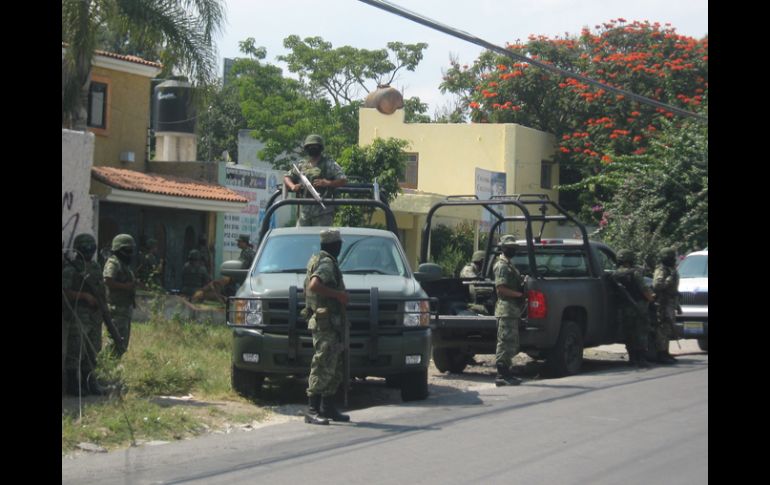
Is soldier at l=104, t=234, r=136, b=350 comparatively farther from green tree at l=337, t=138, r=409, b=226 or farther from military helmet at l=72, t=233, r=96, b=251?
green tree at l=337, t=138, r=409, b=226

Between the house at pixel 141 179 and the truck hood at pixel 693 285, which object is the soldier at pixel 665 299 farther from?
the house at pixel 141 179

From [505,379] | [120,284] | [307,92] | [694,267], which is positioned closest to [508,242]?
[505,379]

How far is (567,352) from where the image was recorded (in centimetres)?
1382

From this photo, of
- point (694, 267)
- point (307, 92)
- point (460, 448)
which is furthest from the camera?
point (307, 92)

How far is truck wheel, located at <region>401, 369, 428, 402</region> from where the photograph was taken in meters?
11.1

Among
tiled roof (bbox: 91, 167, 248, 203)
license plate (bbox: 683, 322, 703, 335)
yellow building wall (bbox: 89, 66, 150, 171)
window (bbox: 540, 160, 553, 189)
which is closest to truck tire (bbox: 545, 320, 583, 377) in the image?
license plate (bbox: 683, 322, 703, 335)

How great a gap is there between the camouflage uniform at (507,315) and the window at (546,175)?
22.0 metres

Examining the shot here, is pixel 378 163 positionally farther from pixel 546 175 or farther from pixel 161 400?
pixel 161 400

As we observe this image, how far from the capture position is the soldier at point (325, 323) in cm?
952

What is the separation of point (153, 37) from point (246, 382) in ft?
35.0

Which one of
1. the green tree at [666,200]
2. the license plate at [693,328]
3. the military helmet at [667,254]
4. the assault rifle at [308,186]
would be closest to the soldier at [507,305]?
the assault rifle at [308,186]

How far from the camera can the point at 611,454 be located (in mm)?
8320

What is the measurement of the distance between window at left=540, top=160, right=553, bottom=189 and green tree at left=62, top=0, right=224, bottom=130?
16.3 m
